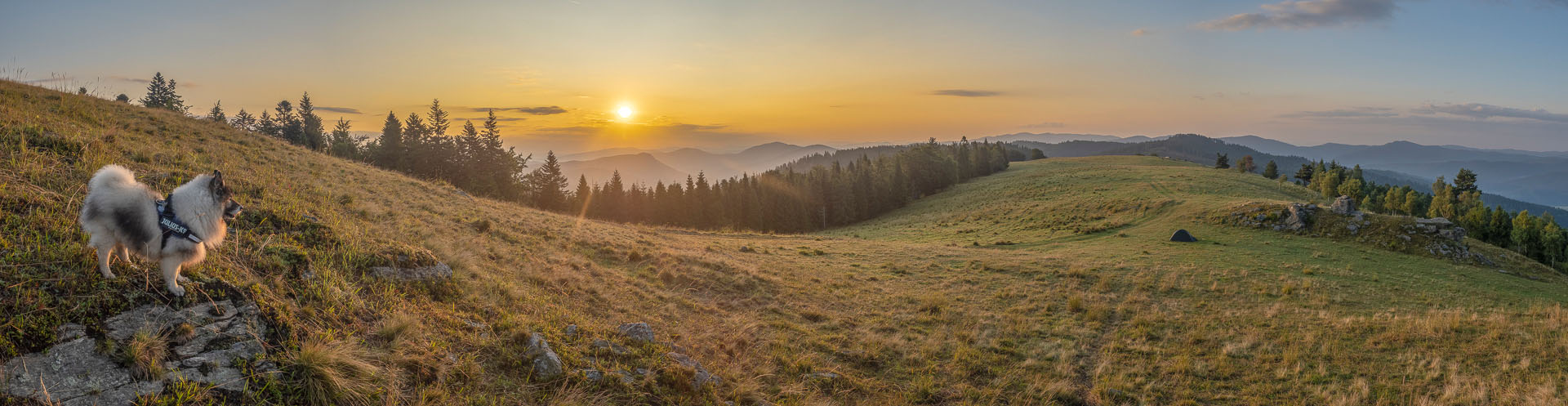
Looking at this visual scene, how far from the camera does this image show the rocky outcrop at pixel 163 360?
3480mm

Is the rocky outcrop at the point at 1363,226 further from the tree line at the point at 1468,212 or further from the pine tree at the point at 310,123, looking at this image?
the pine tree at the point at 310,123

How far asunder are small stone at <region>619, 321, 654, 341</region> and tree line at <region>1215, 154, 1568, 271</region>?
6257 cm

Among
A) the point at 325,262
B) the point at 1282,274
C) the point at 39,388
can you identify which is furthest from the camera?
the point at 1282,274

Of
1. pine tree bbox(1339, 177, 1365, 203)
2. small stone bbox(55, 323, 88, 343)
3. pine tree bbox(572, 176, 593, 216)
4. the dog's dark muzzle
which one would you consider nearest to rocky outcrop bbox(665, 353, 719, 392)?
the dog's dark muzzle

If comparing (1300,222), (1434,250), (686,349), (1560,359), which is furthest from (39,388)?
(1300,222)

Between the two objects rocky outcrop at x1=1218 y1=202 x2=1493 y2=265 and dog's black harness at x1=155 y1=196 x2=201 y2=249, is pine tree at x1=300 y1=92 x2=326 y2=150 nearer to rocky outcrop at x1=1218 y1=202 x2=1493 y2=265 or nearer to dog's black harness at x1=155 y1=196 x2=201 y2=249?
dog's black harness at x1=155 y1=196 x2=201 y2=249

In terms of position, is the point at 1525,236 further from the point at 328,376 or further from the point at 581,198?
the point at 581,198

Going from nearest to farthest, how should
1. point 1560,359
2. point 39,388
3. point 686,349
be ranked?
point 39,388
point 686,349
point 1560,359

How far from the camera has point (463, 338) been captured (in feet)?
19.6

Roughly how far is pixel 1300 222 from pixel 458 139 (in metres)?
65.1

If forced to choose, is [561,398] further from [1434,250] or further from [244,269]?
[1434,250]

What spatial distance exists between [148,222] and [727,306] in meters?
8.55

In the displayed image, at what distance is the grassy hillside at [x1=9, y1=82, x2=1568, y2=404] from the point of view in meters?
5.21

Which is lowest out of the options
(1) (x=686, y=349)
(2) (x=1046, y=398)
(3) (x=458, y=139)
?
(2) (x=1046, y=398)
